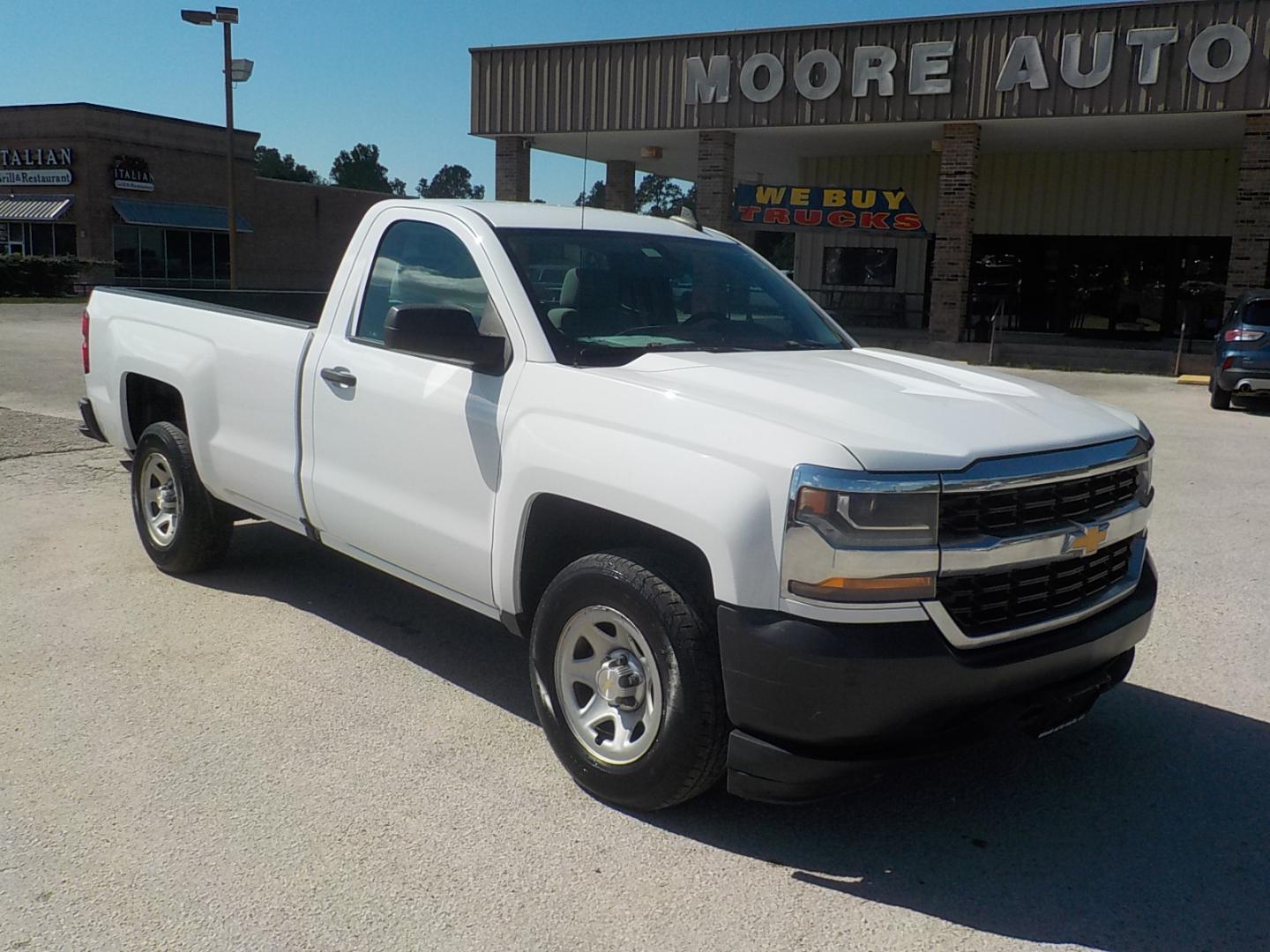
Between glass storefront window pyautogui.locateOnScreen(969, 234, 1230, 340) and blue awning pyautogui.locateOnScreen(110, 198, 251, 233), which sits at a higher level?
blue awning pyautogui.locateOnScreen(110, 198, 251, 233)

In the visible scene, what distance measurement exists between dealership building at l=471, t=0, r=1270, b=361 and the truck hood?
45.3 feet

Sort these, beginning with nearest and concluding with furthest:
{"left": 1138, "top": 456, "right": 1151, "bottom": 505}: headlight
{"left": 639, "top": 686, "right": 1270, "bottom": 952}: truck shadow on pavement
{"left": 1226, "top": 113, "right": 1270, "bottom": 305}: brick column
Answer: {"left": 639, "top": 686, "right": 1270, "bottom": 952}: truck shadow on pavement
{"left": 1138, "top": 456, "right": 1151, "bottom": 505}: headlight
{"left": 1226, "top": 113, "right": 1270, "bottom": 305}: brick column

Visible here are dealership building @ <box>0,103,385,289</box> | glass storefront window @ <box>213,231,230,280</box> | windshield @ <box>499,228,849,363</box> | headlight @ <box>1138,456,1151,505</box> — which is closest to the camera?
headlight @ <box>1138,456,1151,505</box>

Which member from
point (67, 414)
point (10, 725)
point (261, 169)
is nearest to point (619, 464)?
point (10, 725)

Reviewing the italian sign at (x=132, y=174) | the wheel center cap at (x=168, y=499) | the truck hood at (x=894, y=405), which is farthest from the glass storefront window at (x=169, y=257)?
the truck hood at (x=894, y=405)

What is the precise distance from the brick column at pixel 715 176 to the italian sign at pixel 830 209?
31 centimetres

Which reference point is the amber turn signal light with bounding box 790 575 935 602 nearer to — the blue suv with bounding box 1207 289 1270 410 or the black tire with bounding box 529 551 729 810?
the black tire with bounding box 529 551 729 810

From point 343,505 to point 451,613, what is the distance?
1.16 meters

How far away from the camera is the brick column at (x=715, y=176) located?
2386 centimetres

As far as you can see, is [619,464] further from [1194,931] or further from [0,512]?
[0,512]

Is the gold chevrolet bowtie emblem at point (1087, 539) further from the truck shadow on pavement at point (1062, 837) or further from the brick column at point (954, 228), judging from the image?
the brick column at point (954, 228)

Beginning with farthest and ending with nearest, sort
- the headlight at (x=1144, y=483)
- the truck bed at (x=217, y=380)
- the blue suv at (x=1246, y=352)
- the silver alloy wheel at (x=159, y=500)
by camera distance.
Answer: the blue suv at (x=1246, y=352) < the silver alloy wheel at (x=159, y=500) < the truck bed at (x=217, y=380) < the headlight at (x=1144, y=483)

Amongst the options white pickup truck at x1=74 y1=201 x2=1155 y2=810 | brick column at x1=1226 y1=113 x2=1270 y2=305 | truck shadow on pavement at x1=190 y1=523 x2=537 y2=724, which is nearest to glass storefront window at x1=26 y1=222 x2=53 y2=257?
brick column at x1=1226 y1=113 x2=1270 y2=305

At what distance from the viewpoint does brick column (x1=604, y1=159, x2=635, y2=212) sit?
2945cm
